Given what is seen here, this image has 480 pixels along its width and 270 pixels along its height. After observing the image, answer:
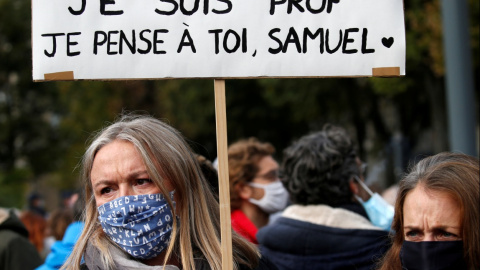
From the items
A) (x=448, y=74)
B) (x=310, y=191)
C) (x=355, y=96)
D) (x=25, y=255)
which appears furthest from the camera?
(x=355, y=96)

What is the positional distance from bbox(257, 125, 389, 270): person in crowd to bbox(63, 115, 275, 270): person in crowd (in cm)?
81

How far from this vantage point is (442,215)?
2656 mm

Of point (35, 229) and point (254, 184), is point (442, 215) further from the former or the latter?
point (35, 229)

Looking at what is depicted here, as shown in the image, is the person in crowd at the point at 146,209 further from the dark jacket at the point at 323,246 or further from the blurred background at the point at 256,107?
the blurred background at the point at 256,107

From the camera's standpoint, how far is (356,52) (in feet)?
9.98

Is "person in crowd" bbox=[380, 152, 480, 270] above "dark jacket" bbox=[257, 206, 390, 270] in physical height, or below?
above

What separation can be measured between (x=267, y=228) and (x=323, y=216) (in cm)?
32

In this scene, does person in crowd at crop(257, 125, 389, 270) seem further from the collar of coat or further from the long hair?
the long hair

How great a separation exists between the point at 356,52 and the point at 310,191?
1239 mm

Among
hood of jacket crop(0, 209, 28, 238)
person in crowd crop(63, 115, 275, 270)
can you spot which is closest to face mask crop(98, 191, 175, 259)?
person in crowd crop(63, 115, 275, 270)

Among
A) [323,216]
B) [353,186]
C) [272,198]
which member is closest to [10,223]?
[272,198]

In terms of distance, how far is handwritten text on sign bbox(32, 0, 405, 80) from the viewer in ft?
9.93

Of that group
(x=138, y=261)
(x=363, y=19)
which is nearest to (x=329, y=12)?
(x=363, y=19)

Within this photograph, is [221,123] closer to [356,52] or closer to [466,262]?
[356,52]
